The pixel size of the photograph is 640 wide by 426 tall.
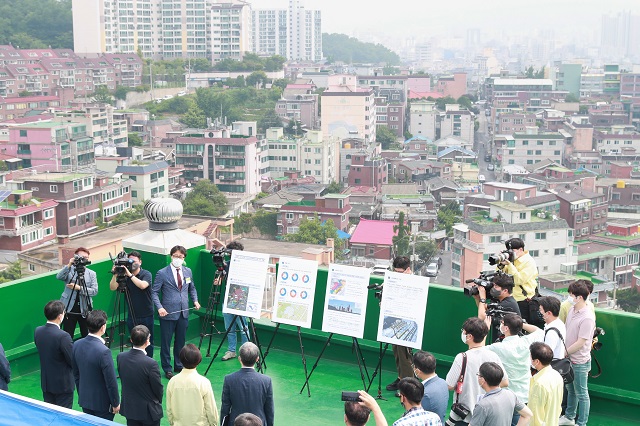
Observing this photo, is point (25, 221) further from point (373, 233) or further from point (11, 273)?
point (373, 233)

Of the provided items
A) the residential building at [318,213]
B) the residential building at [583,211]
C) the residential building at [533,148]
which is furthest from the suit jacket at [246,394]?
the residential building at [533,148]

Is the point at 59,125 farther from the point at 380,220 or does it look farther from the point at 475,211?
the point at 475,211

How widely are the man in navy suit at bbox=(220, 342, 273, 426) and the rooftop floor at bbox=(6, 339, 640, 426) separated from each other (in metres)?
0.80

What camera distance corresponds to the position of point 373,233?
32938 millimetres

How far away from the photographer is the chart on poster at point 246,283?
465 centimetres

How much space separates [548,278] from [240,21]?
57820 millimetres

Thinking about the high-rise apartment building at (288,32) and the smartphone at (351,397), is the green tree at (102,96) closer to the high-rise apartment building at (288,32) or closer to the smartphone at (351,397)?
the smartphone at (351,397)

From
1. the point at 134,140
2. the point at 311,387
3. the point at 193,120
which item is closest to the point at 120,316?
the point at 311,387

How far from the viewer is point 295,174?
4434 cm

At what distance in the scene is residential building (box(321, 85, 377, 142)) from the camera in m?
56.6

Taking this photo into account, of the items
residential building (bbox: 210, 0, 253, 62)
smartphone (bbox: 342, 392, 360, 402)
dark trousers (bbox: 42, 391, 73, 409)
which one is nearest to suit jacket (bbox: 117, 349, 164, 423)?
dark trousers (bbox: 42, 391, 73, 409)

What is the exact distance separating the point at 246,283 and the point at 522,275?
1560 millimetres

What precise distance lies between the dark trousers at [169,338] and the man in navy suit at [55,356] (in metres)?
0.86

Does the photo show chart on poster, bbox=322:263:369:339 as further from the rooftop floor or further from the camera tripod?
the camera tripod
